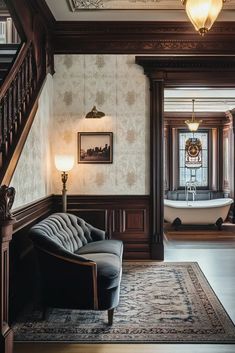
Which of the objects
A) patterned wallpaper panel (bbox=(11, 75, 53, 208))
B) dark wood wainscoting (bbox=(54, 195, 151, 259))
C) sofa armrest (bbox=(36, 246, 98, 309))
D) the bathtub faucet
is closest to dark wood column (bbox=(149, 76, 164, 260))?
dark wood wainscoting (bbox=(54, 195, 151, 259))

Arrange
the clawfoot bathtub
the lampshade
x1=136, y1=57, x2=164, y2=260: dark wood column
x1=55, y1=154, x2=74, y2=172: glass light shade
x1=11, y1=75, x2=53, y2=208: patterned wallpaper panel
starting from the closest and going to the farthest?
the lampshade, x1=11, y1=75, x2=53, y2=208: patterned wallpaper panel, x1=55, y1=154, x2=74, y2=172: glass light shade, x1=136, y1=57, x2=164, y2=260: dark wood column, the clawfoot bathtub

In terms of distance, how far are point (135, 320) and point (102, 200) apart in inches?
101

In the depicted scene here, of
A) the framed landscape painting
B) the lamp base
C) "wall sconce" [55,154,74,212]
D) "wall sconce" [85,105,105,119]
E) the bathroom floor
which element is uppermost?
"wall sconce" [85,105,105,119]

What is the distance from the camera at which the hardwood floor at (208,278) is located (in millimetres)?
3279

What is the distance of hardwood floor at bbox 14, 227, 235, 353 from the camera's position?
3279 mm

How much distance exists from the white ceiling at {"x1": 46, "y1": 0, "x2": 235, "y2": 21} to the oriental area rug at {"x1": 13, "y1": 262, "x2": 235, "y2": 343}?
338 centimetres

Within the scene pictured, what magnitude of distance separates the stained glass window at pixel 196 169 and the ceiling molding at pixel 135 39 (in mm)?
6075

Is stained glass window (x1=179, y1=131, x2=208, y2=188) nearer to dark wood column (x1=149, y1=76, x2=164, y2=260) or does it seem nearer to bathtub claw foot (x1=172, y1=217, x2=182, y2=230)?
bathtub claw foot (x1=172, y1=217, x2=182, y2=230)

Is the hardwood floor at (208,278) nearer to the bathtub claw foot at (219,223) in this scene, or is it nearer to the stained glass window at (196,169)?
the bathtub claw foot at (219,223)

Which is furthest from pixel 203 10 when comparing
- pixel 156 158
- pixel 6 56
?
pixel 6 56

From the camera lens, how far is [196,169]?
40.0 ft

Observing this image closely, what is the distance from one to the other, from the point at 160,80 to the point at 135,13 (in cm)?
107

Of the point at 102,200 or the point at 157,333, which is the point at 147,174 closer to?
the point at 102,200

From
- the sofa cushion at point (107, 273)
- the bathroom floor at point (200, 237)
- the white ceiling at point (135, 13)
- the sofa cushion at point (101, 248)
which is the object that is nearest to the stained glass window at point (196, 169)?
the bathroom floor at point (200, 237)
